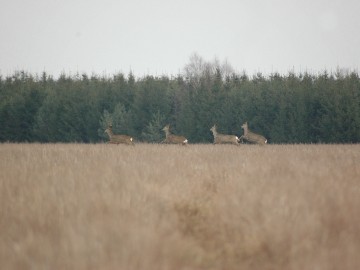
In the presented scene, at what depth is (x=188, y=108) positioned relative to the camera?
101 ft

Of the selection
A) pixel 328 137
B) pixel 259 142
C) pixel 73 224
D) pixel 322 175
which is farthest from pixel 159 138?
pixel 73 224

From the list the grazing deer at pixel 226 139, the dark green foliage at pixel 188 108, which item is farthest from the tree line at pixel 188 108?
the grazing deer at pixel 226 139

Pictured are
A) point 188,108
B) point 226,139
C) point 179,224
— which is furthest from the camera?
point 188,108

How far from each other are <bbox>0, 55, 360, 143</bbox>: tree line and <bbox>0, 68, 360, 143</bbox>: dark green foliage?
0.07 meters

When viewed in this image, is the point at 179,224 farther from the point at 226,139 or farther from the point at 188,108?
the point at 188,108

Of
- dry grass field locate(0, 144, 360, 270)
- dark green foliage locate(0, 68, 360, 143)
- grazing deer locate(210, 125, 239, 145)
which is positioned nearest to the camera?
dry grass field locate(0, 144, 360, 270)

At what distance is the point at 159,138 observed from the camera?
30406 millimetres

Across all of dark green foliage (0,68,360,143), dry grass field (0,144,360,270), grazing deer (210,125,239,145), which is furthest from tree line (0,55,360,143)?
dry grass field (0,144,360,270)

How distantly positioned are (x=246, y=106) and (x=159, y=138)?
22.8 ft

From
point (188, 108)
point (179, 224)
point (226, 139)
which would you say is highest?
point (188, 108)

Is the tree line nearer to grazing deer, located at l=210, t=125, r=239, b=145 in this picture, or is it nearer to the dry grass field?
grazing deer, located at l=210, t=125, r=239, b=145

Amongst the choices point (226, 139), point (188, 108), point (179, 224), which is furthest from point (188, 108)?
→ point (179, 224)

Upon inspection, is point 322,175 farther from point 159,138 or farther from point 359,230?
point 159,138

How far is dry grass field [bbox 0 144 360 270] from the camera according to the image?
10.5 feet
